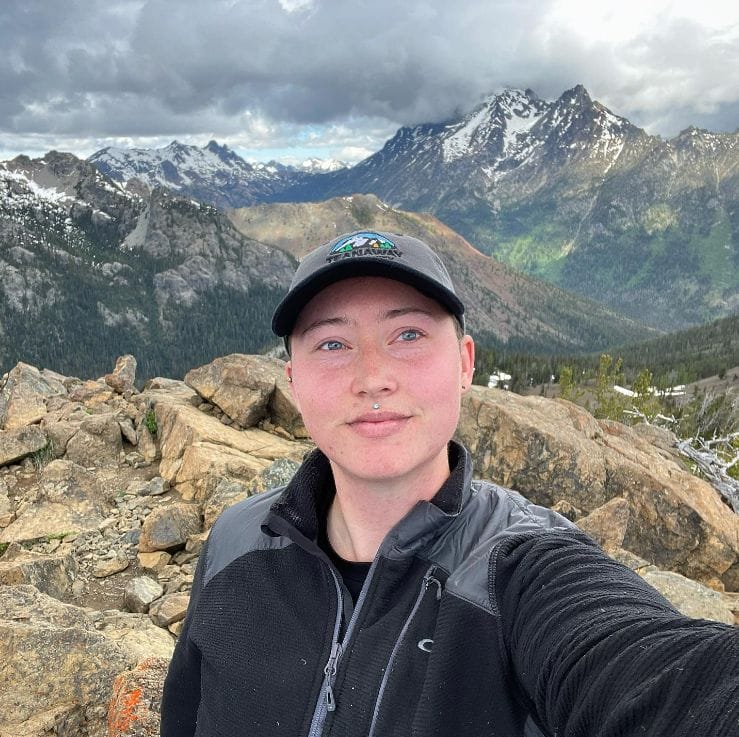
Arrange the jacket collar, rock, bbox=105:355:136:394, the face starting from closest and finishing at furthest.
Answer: the jacket collar
the face
rock, bbox=105:355:136:394

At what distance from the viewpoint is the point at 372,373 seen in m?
3.09

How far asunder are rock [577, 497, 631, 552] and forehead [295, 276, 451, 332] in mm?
9354

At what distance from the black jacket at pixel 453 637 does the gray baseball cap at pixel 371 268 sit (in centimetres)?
121

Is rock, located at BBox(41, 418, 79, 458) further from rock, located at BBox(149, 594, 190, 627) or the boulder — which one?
the boulder

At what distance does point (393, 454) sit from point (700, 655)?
1.72 m

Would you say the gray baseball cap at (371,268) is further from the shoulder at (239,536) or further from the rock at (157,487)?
the rock at (157,487)

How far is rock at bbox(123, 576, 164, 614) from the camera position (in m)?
9.22

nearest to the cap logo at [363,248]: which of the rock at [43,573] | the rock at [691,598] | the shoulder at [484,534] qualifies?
the shoulder at [484,534]

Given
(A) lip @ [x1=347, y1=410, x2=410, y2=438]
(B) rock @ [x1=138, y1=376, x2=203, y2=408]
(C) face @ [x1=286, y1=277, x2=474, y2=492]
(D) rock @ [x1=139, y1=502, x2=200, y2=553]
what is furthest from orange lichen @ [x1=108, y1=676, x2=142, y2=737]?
(B) rock @ [x1=138, y1=376, x2=203, y2=408]

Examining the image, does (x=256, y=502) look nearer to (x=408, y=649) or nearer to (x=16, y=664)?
(x=408, y=649)

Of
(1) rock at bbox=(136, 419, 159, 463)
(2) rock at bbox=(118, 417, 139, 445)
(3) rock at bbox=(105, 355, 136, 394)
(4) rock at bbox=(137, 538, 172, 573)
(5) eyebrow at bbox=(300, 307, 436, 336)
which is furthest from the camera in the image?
(3) rock at bbox=(105, 355, 136, 394)

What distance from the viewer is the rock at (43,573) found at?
29.3ft

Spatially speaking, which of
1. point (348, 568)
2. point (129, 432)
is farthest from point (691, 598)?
point (129, 432)

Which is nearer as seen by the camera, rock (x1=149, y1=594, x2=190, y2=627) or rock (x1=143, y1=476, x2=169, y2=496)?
rock (x1=149, y1=594, x2=190, y2=627)
